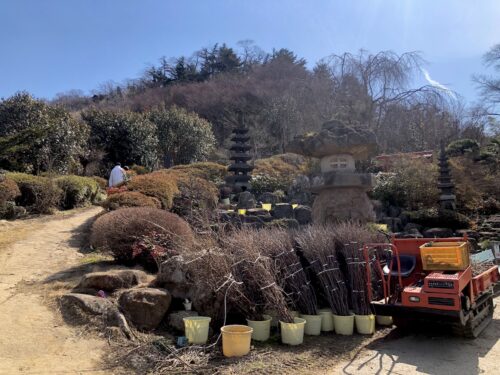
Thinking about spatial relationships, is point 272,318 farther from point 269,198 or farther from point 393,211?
point 269,198

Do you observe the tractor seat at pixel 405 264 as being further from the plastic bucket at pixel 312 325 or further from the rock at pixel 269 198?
the rock at pixel 269 198

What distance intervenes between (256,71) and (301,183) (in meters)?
24.5

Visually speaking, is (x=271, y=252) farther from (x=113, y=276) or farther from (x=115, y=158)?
(x=115, y=158)

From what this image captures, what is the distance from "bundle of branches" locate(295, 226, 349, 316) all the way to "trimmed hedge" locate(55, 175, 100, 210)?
32.6ft

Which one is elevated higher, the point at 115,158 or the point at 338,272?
the point at 115,158

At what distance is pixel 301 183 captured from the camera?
1816cm

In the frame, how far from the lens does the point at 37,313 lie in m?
5.60

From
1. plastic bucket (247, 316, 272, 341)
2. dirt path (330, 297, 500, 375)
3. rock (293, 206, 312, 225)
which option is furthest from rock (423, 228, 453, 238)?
plastic bucket (247, 316, 272, 341)

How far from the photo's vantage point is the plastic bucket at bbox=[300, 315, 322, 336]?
549 cm

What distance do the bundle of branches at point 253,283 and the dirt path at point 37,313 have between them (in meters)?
1.71

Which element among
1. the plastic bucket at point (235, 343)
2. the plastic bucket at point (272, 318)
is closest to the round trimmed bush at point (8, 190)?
the plastic bucket at point (272, 318)

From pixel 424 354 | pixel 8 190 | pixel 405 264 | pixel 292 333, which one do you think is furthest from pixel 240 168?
pixel 424 354

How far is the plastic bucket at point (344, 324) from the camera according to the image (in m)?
5.54

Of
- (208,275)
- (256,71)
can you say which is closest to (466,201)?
(208,275)
